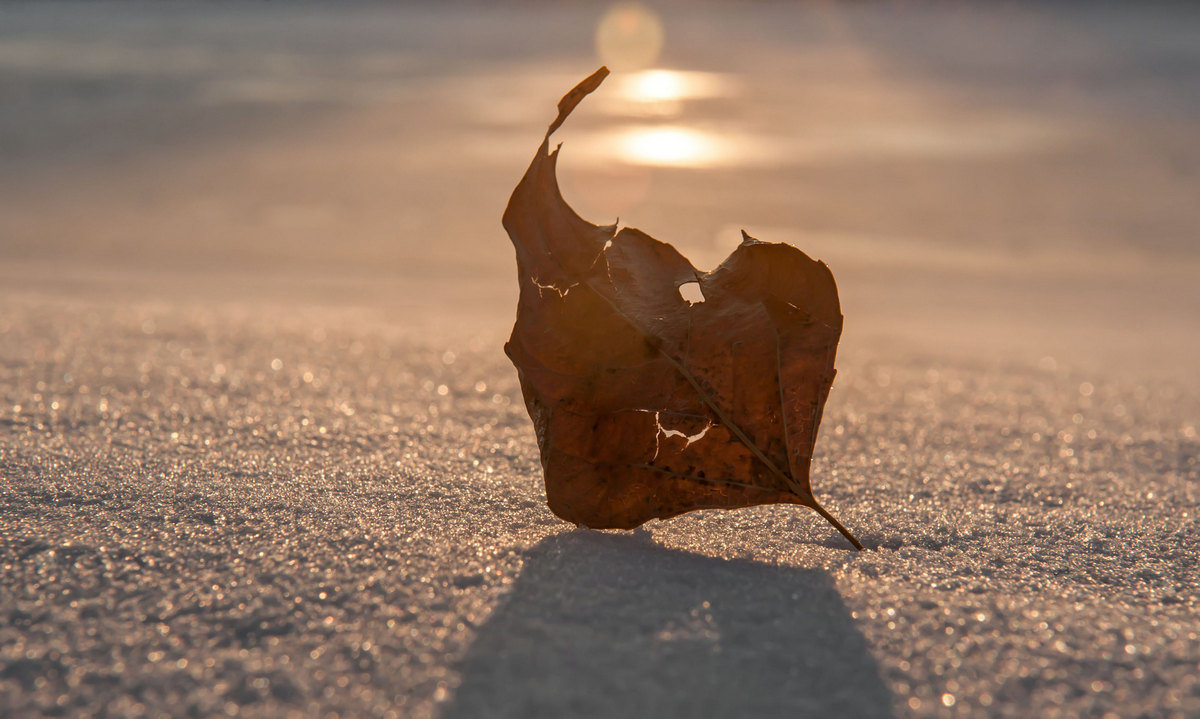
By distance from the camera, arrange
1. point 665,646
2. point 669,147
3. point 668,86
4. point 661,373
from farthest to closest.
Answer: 1. point 668,86
2. point 669,147
3. point 661,373
4. point 665,646

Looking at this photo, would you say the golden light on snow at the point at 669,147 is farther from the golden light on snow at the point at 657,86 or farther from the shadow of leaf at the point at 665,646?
the shadow of leaf at the point at 665,646

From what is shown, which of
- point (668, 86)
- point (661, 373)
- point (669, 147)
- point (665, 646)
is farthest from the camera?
point (668, 86)

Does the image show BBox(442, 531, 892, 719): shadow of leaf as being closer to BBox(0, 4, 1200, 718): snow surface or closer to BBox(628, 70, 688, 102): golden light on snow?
BBox(0, 4, 1200, 718): snow surface

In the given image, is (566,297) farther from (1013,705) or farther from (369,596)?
(1013,705)

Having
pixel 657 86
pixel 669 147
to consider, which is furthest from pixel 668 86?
pixel 669 147

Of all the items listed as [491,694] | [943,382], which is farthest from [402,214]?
[491,694]

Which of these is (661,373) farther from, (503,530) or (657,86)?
(657,86)

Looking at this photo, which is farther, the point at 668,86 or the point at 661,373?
the point at 668,86
